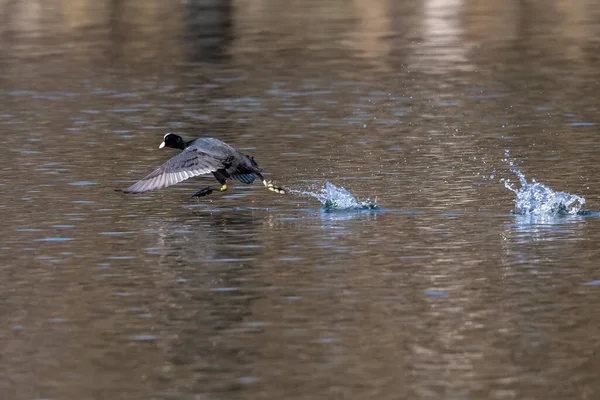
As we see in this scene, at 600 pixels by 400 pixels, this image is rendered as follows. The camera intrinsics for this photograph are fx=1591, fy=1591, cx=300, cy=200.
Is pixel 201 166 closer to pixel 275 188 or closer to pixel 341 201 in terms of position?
pixel 275 188

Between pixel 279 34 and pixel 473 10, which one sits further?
pixel 473 10

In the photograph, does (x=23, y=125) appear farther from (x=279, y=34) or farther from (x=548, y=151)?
(x=279, y=34)

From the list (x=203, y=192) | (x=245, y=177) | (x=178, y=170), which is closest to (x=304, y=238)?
(x=178, y=170)

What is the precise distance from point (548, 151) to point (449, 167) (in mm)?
2210

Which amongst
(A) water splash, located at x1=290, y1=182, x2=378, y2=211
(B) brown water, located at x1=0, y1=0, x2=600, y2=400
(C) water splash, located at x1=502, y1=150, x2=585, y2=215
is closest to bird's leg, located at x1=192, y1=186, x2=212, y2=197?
(B) brown water, located at x1=0, y1=0, x2=600, y2=400

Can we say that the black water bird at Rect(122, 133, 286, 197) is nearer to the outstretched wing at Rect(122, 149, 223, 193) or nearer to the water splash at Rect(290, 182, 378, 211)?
the outstretched wing at Rect(122, 149, 223, 193)

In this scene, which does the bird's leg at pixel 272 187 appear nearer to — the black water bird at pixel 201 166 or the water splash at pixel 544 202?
the black water bird at pixel 201 166

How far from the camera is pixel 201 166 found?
18.9m

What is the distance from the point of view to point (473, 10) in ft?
192

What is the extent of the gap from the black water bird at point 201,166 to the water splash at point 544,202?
9.70 ft

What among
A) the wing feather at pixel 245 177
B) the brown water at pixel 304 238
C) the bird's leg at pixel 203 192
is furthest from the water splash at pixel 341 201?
the bird's leg at pixel 203 192

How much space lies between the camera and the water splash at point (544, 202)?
61.6ft

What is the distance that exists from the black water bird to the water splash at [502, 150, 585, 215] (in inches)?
116

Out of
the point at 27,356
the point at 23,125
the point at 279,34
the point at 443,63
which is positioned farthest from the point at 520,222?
the point at 279,34
